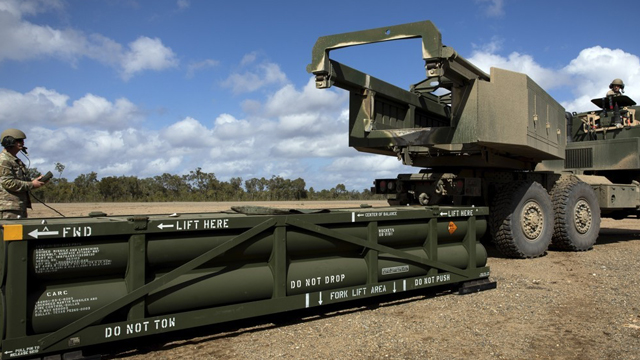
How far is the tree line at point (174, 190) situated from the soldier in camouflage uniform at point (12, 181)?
3059 cm

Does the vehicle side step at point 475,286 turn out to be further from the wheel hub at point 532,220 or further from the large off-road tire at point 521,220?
the wheel hub at point 532,220

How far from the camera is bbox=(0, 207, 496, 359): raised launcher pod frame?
3.73 metres

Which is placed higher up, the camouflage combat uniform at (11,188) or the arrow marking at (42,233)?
the camouflage combat uniform at (11,188)

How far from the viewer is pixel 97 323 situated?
13.0ft

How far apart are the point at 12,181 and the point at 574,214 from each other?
9291mm

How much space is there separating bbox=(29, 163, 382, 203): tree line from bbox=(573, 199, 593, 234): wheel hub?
32.5 metres

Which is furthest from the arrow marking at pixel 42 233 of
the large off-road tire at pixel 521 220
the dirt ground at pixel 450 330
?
the large off-road tire at pixel 521 220

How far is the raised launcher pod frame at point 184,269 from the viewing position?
3.73m

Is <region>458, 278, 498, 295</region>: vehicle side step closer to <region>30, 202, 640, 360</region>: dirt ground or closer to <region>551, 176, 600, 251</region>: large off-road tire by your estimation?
<region>30, 202, 640, 360</region>: dirt ground

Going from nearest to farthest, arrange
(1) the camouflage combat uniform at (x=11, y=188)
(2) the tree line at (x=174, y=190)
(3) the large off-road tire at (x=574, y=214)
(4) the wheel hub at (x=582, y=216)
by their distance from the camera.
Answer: (1) the camouflage combat uniform at (x=11, y=188), (3) the large off-road tire at (x=574, y=214), (4) the wheel hub at (x=582, y=216), (2) the tree line at (x=174, y=190)

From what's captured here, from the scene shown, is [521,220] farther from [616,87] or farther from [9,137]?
[9,137]

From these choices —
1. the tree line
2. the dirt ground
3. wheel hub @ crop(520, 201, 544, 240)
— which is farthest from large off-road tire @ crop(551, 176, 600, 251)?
the tree line

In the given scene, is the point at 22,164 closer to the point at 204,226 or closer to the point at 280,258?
the point at 204,226

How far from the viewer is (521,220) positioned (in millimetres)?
8531
